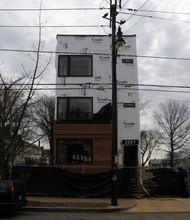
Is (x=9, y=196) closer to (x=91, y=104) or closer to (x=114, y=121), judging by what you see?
(x=114, y=121)

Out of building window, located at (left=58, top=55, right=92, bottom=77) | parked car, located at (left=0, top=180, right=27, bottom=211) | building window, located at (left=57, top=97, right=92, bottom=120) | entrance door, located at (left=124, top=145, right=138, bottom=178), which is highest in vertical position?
building window, located at (left=58, top=55, right=92, bottom=77)

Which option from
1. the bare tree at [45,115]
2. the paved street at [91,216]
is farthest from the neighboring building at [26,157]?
the paved street at [91,216]

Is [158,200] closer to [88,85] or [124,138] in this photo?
[124,138]

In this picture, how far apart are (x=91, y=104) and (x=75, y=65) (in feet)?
10.7

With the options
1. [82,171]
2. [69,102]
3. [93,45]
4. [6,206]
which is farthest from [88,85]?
[6,206]

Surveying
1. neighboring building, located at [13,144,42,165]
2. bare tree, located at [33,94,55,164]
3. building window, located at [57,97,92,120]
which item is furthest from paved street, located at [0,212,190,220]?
bare tree, located at [33,94,55,164]

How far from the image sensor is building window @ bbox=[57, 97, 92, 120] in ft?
65.3

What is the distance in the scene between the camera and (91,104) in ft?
66.0

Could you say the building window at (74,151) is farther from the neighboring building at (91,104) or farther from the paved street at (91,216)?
the paved street at (91,216)

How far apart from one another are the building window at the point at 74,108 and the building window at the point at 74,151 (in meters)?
2.27

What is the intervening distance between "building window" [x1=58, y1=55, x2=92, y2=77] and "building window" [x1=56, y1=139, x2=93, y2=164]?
5.32 meters

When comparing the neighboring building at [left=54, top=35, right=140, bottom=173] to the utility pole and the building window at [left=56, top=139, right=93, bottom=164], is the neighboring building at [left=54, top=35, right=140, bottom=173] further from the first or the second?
the utility pole

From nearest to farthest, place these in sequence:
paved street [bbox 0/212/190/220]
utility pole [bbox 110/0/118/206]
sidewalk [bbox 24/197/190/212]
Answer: paved street [bbox 0/212/190/220]
sidewalk [bbox 24/197/190/212]
utility pole [bbox 110/0/118/206]

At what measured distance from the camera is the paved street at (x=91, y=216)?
1026 cm
